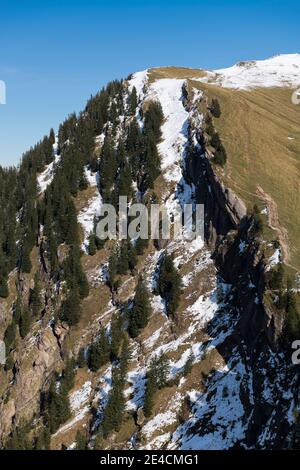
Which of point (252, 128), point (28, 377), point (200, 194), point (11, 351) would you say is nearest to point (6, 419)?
point (28, 377)

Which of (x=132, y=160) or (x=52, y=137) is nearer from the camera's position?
(x=132, y=160)

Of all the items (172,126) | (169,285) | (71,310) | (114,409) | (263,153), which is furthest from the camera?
(172,126)

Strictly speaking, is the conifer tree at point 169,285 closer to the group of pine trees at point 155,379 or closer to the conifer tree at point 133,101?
the group of pine trees at point 155,379

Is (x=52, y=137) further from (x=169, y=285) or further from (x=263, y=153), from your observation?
(x=169, y=285)

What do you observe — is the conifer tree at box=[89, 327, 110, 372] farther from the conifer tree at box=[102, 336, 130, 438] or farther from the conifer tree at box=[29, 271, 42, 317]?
the conifer tree at box=[29, 271, 42, 317]

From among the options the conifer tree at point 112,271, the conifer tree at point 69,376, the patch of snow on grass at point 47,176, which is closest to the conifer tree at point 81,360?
Result: the conifer tree at point 69,376

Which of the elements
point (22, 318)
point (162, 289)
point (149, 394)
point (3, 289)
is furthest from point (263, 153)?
point (3, 289)

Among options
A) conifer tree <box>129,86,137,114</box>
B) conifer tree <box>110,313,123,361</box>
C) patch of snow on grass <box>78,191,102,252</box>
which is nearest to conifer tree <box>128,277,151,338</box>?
conifer tree <box>110,313,123,361</box>
